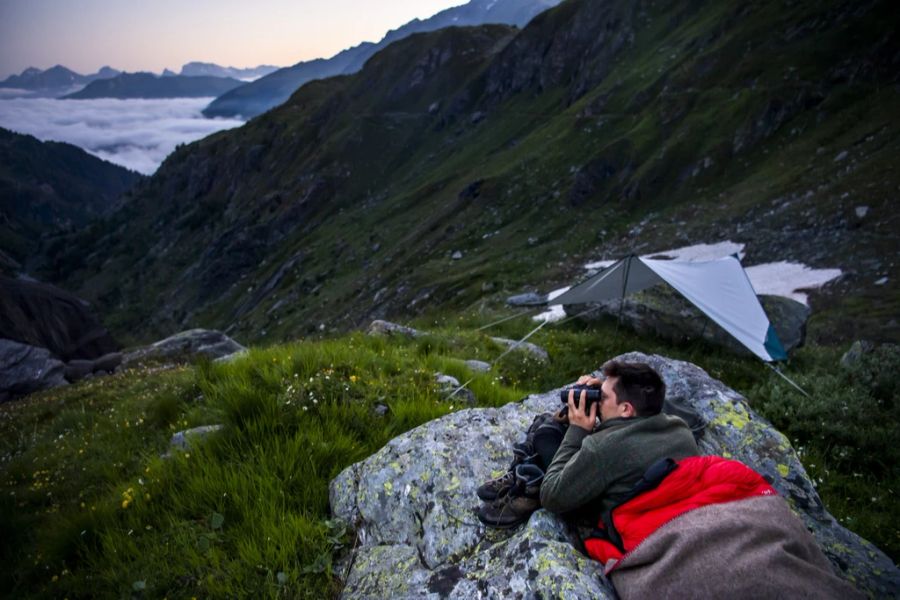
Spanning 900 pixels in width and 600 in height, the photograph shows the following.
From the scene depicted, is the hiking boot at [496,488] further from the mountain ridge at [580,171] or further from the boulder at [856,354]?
the mountain ridge at [580,171]

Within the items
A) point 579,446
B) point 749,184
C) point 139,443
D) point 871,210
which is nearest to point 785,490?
point 579,446

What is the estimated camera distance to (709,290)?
1245 centimetres

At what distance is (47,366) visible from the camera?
25.1 m

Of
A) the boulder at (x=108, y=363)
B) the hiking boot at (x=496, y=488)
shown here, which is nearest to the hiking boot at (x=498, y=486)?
the hiking boot at (x=496, y=488)

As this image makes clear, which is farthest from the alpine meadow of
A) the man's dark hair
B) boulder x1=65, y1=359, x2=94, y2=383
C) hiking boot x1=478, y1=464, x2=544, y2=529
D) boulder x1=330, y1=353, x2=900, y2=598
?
the man's dark hair

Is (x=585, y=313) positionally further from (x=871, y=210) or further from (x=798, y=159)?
(x=798, y=159)

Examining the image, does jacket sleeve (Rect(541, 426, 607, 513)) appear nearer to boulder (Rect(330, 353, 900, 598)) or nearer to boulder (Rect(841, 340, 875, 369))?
boulder (Rect(330, 353, 900, 598))

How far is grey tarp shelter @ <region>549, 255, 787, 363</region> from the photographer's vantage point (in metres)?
11.3

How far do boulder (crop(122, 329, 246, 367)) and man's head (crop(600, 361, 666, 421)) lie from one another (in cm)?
1948

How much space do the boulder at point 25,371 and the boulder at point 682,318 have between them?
86.9ft

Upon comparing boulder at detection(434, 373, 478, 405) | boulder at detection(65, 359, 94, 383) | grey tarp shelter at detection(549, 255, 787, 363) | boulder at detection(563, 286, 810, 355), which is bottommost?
boulder at detection(65, 359, 94, 383)

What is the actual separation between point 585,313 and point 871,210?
76.4 feet

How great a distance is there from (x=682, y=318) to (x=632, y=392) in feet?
35.6

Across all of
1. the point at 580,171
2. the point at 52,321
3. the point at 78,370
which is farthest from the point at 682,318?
the point at 52,321
